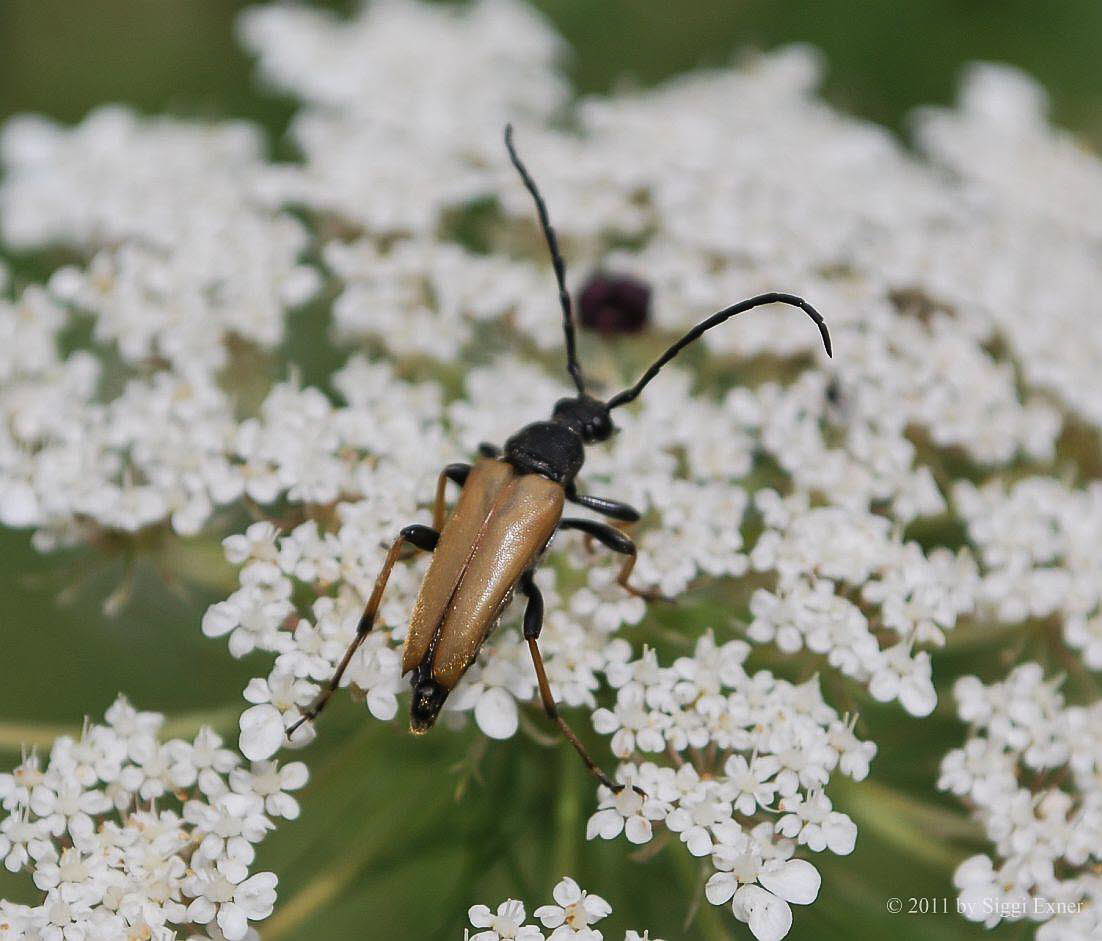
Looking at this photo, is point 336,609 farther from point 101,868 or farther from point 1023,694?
point 1023,694

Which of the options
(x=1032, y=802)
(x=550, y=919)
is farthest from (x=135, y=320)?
(x=1032, y=802)

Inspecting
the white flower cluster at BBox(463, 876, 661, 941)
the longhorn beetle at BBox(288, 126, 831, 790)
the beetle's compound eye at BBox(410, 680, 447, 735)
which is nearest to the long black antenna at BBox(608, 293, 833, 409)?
the longhorn beetle at BBox(288, 126, 831, 790)

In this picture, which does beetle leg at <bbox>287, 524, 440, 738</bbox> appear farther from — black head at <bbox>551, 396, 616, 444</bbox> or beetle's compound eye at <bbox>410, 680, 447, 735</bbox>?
black head at <bbox>551, 396, 616, 444</bbox>

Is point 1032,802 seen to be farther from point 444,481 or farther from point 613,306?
point 613,306

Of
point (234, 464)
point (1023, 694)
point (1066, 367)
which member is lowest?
point (234, 464)

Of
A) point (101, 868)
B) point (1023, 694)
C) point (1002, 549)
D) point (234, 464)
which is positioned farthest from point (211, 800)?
point (1002, 549)
